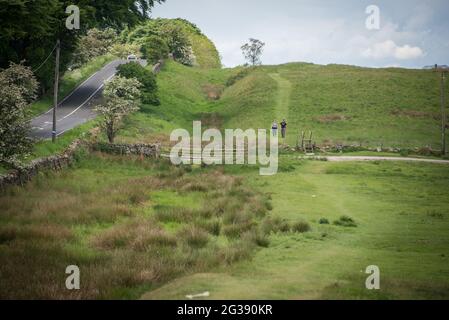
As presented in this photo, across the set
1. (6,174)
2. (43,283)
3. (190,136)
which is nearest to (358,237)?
(43,283)

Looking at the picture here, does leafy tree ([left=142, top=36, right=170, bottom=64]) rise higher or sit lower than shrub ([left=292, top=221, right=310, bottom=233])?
higher

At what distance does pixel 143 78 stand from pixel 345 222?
48.3m

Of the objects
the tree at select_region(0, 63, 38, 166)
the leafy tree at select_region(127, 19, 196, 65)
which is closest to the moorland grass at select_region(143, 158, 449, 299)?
the tree at select_region(0, 63, 38, 166)

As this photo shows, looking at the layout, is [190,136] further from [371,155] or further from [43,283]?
[43,283]

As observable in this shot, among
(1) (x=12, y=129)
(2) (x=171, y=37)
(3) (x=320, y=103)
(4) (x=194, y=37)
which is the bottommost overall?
(1) (x=12, y=129)

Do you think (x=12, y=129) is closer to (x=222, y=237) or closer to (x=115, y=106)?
(x=222, y=237)

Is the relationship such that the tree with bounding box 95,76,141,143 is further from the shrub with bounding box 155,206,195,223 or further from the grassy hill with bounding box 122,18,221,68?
the grassy hill with bounding box 122,18,221,68

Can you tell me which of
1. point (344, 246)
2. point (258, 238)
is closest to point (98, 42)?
point (258, 238)

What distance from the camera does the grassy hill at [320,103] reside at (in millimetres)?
57000

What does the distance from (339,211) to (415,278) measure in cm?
1007

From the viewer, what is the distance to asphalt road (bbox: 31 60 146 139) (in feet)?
140

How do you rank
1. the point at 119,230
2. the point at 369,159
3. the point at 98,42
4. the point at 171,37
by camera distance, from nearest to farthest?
the point at 119,230, the point at 369,159, the point at 98,42, the point at 171,37

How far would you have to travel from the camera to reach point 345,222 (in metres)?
20.1

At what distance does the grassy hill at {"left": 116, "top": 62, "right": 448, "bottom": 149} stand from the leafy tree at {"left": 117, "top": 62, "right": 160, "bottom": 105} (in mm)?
1828
